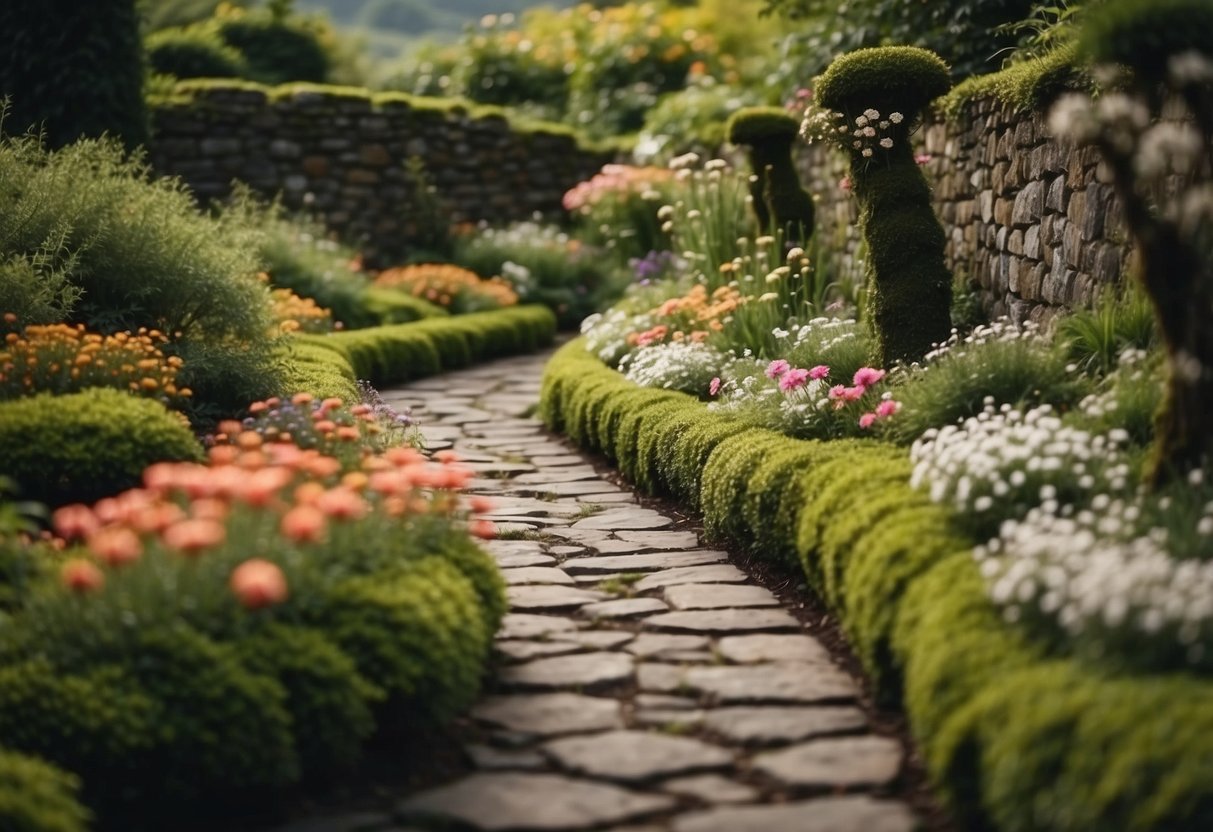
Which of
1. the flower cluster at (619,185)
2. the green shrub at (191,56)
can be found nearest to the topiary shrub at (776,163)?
the flower cluster at (619,185)

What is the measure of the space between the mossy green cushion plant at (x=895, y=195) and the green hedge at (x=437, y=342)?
12.3 feet

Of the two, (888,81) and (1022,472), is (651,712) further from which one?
(888,81)

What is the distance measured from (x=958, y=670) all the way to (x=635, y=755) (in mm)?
923

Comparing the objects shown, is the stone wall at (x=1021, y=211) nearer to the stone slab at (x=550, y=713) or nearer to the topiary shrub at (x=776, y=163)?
the topiary shrub at (x=776, y=163)

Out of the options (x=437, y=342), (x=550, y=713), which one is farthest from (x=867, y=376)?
(x=437, y=342)

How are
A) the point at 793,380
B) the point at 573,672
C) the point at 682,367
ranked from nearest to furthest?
the point at 573,672 < the point at 793,380 < the point at 682,367

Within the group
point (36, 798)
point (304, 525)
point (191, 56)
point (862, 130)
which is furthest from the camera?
point (191, 56)

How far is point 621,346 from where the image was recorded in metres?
9.47

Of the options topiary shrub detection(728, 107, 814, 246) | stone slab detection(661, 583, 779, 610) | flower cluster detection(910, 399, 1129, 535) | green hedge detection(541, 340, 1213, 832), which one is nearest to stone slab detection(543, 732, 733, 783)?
green hedge detection(541, 340, 1213, 832)

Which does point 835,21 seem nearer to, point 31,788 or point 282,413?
point 282,413

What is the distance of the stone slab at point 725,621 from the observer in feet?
16.0

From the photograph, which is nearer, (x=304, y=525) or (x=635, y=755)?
(x=304, y=525)

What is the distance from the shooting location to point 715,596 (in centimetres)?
527

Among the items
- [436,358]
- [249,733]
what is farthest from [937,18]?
[249,733]
